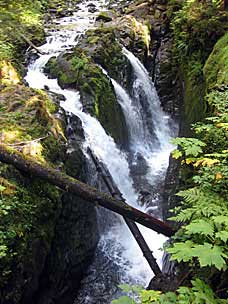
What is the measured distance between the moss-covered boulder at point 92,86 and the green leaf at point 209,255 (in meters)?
7.82

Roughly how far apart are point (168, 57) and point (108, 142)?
583cm

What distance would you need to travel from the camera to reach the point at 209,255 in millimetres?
2318

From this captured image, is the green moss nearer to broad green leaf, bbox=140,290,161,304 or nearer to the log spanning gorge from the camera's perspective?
the log spanning gorge

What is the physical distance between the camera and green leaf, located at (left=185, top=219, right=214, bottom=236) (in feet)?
8.11

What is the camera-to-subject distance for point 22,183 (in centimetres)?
539

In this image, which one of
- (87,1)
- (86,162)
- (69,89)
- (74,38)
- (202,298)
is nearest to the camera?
(202,298)

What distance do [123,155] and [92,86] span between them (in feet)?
7.00

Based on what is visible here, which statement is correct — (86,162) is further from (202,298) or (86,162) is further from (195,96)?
(202,298)

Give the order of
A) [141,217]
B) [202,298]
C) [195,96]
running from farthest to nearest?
1. [195,96]
2. [141,217]
3. [202,298]

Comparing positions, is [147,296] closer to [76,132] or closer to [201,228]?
[201,228]

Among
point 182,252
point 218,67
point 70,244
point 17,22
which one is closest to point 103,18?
point 17,22

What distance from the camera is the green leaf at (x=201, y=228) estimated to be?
247cm

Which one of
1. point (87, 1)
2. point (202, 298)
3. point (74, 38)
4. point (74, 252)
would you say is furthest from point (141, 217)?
point (87, 1)

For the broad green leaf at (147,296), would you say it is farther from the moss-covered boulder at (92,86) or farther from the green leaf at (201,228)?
the moss-covered boulder at (92,86)
